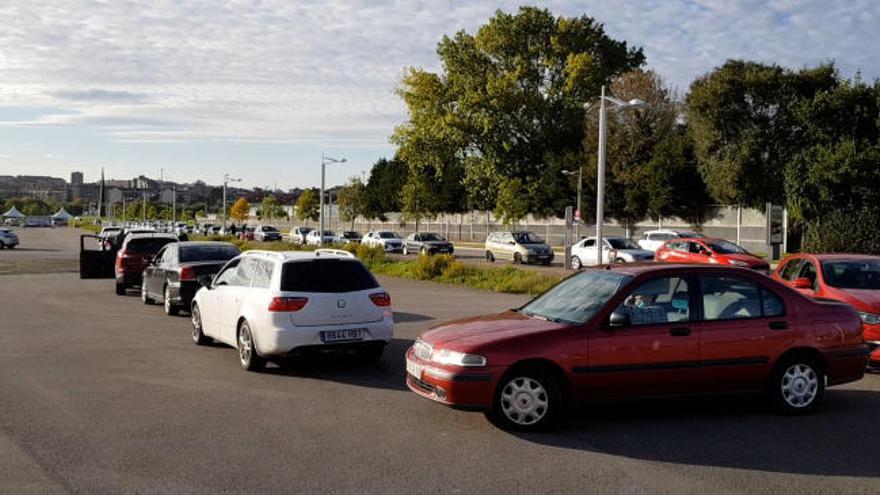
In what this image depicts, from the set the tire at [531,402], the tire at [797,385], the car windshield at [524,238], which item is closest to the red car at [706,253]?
the car windshield at [524,238]

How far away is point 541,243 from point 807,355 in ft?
112

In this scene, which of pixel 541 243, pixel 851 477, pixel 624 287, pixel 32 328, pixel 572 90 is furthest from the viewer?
pixel 572 90

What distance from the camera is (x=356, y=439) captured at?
23.1 feet

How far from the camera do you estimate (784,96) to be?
4584 cm

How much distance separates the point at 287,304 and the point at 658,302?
4.49 metres

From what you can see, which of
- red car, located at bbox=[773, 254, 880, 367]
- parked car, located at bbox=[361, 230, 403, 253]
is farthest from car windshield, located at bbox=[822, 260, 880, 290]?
parked car, located at bbox=[361, 230, 403, 253]

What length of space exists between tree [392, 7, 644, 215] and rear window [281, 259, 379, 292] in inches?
1979

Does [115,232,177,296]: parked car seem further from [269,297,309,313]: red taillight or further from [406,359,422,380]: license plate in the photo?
[406,359,422,380]: license plate

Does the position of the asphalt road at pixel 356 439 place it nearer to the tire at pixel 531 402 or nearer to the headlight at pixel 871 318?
the tire at pixel 531 402

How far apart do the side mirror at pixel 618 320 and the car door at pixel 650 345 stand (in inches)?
1.5

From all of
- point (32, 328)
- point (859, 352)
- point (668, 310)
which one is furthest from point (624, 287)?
point (32, 328)

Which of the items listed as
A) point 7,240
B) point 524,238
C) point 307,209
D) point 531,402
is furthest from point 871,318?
point 307,209

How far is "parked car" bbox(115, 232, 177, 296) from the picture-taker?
22.0m

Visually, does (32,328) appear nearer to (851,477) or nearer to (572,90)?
(851,477)
